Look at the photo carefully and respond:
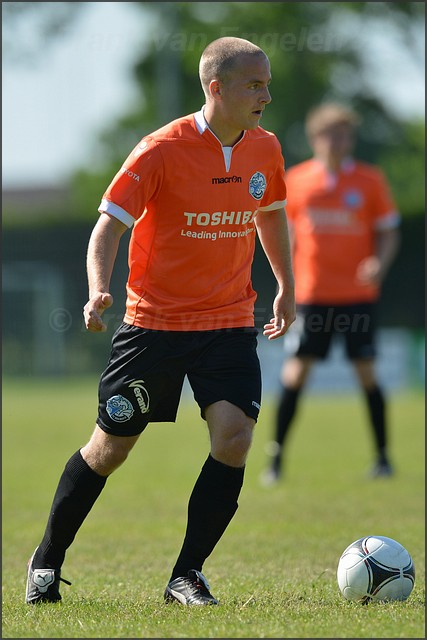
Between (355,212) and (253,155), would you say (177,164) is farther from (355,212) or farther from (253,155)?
(355,212)

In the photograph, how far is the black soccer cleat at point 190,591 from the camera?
437cm

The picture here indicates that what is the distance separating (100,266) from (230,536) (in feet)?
9.63

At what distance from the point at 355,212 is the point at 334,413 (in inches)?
271

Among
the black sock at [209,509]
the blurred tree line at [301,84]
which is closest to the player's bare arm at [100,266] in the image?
the black sock at [209,509]

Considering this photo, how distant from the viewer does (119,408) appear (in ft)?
14.7

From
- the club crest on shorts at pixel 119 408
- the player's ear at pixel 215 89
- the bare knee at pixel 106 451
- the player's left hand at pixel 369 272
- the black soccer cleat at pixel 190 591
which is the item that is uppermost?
the player's ear at pixel 215 89

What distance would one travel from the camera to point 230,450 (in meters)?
4.49

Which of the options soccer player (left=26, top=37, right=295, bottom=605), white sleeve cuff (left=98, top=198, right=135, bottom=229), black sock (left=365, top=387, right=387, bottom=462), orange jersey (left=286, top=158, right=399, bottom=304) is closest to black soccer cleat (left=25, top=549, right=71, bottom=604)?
soccer player (left=26, top=37, right=295, bottom=605)

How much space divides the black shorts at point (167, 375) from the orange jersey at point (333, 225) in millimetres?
4904

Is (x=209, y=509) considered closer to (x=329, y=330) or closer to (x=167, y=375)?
(x=167, y=375)

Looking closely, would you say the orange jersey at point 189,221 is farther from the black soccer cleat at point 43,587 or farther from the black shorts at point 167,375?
the black soccer cleat at point 43,587

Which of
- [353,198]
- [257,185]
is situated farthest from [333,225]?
[257,185]

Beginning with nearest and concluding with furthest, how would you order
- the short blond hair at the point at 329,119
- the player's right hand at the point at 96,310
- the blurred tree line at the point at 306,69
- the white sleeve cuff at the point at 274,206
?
the player's right hand at the point at 96,310
the white sleeve cuff at the point at 274,206
the short blond hair at the point at 329,119
the blurred tree line at the point at 306,69

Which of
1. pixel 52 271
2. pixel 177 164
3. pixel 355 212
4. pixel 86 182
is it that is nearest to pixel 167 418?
pixel 177 164
